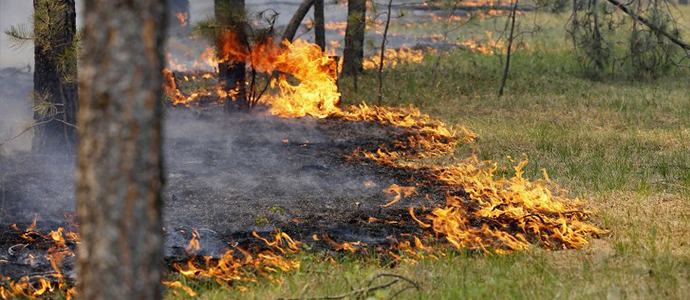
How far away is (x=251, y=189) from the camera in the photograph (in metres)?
6.12

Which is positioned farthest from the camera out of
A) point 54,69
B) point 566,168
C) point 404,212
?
point 54,69

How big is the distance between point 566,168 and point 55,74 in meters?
4.75

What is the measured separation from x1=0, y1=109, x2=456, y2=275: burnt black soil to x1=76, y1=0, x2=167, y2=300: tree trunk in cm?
231

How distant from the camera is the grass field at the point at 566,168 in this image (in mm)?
Answer: 3963

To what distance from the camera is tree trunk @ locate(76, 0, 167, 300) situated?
2.28 m

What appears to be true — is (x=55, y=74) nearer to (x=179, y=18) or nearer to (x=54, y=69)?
(x=54, y=69)

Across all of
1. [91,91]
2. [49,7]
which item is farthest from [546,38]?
[91,91]

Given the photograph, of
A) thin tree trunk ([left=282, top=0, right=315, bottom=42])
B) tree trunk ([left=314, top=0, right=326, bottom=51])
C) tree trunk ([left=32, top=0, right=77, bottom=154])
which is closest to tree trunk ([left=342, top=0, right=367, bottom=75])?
tree trunk ([left=314, top=0, right=326, bottom=51])

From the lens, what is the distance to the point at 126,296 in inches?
92.4

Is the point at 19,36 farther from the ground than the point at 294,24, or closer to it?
closer to it

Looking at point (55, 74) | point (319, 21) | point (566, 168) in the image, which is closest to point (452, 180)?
point (566, 168)

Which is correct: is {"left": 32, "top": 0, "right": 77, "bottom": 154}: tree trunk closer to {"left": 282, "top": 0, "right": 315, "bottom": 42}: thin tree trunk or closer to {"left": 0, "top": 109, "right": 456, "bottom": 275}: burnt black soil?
{"left": 0, "top": 109, "right": 456, "bottom": 275}: burnt black soil

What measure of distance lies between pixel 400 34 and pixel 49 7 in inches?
556

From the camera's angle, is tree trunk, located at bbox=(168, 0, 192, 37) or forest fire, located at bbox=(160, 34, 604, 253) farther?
tree trunk, located at bbox=(168, 0, 192, 37)
